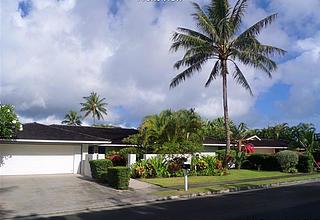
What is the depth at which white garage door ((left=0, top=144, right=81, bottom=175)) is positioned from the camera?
27391mm

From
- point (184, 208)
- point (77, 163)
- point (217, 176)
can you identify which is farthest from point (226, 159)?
point (184, 208)

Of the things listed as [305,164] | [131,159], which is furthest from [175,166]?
[305,164]

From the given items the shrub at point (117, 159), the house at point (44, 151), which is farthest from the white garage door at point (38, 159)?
the shrub at point (117, 159)

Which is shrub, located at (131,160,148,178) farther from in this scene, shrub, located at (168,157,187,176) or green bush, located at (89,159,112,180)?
shrub, located at (168,157,187,176)

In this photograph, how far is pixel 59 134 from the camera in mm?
29828

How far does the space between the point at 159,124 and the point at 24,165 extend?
9256 millimetres

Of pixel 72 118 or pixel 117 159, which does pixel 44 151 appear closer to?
pixel 117 159

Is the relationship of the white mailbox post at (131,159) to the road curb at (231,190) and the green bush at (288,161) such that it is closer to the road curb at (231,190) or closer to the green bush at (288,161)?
the road curb at (231,190)

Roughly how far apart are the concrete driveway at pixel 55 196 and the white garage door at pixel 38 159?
278 centimetres

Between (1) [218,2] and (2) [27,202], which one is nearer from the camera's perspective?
(2) [27,202]

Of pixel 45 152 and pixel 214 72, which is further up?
pixel 214 72

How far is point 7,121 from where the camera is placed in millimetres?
23562

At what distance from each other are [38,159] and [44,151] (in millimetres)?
661

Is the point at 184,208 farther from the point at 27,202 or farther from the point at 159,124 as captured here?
the point at 159,124
